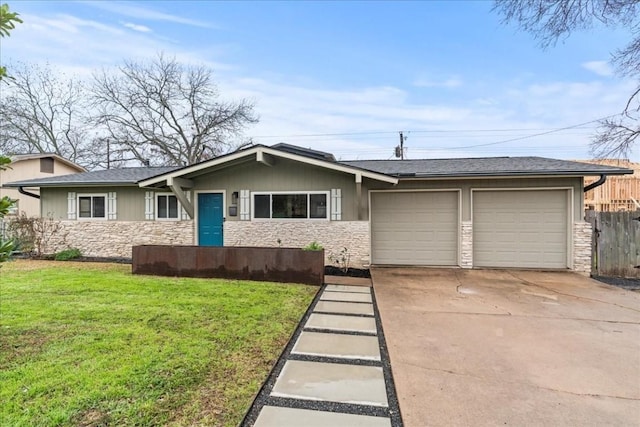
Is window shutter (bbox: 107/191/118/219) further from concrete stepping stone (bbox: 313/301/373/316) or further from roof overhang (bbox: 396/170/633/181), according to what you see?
roof overhang (bbox: 396/170/633/181)

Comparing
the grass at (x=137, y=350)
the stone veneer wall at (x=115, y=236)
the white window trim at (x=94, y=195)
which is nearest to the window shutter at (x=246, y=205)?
the stone veneer wall at (x=115, y=236)

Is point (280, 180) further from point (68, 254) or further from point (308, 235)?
point (68, 254)

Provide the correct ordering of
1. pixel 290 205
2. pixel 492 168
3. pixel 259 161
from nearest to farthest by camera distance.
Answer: pixel 259 161
pixel 492 168
pixel 290 205

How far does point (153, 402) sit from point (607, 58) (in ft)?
36.1

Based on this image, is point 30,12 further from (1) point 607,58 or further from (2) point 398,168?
(1) point 607,58

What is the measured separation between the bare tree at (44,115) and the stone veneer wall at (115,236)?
17.2 metres

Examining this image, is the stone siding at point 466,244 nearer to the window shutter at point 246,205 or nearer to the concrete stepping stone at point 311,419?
the window shutter at point 246,205

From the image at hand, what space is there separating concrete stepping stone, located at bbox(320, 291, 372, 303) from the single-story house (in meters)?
2.62

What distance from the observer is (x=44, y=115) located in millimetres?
23969

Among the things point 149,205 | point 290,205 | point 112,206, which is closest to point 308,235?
point 290,205

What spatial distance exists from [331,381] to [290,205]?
6543mm

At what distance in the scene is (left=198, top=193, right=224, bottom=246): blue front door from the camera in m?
9.55

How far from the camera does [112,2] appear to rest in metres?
9.84

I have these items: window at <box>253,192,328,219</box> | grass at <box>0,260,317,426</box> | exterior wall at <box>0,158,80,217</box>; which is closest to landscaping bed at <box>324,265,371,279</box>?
window at <box>253,192,328,219</box>
